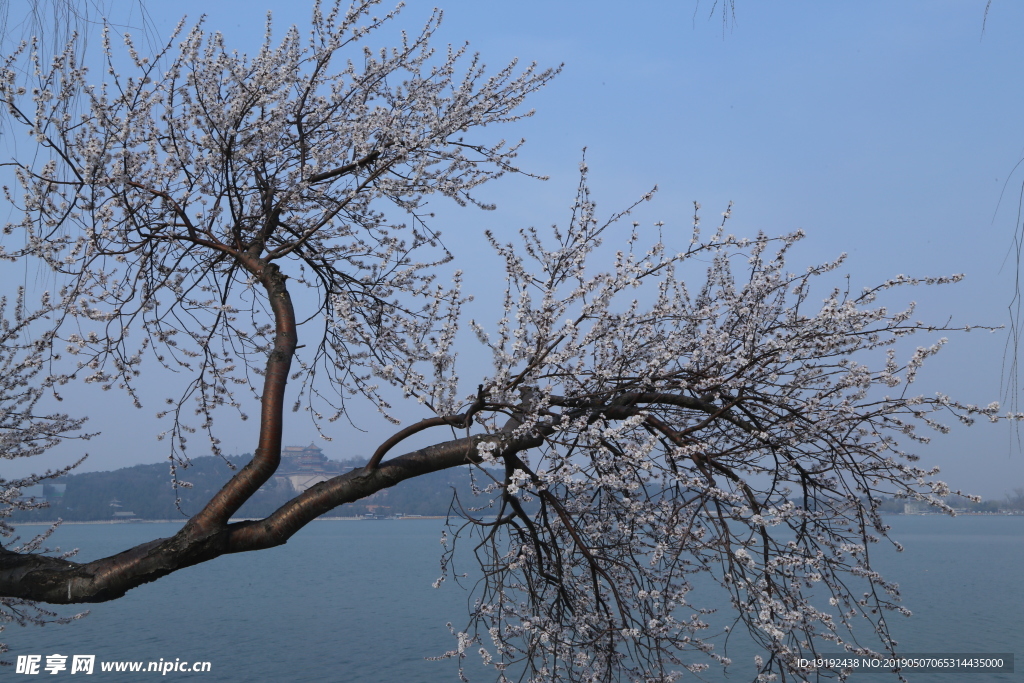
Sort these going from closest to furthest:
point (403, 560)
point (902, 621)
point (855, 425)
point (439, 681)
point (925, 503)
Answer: point (925, 503) → point (855, 425) → point (439, 681) → point (902, 621) → point (403, 560)

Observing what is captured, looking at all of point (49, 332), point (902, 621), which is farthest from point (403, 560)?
point (49, 332)

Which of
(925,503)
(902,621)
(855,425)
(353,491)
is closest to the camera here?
(925,503)

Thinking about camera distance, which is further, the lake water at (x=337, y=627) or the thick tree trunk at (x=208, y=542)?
the lake water at (x=337, y=627)

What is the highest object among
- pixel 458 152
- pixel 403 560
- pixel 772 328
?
pixel 458 152

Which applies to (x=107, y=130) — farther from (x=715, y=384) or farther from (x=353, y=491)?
(x=715, y=384)

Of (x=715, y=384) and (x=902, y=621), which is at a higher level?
(x=715, y=384)

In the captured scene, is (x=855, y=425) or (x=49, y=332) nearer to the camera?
(x=855, y=425)

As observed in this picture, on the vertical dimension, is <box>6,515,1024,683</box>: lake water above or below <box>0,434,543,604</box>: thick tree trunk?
below

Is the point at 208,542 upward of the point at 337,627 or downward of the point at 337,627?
upward

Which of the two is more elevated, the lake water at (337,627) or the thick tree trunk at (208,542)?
the thick tree trunk at (208,542)

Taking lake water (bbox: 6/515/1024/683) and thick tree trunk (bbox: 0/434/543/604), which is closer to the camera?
thick tree trunk (bbox: 0/434/543/604)

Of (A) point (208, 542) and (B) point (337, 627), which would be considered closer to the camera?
(A) point (208, 542)

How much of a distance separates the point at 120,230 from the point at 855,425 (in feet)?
18.0

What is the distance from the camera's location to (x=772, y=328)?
14.2 feet
